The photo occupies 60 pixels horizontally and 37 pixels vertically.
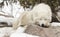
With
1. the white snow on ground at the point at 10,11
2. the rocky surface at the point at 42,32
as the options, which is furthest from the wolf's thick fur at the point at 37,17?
the white snow on ground at the point at 10,11

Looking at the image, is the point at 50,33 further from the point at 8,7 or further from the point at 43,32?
the point at 8,7

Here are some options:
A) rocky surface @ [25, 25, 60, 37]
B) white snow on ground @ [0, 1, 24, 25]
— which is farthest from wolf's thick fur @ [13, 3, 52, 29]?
white snow on ground @ [0, 1, 24, 25]

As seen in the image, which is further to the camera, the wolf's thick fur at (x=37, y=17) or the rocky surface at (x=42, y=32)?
the wolf's thick fur at (x=37, y=17)

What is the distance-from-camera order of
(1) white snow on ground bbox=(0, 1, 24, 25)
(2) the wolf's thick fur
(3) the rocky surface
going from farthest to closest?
(1) white snow on ground bbox=(0, 1, 24, 25), (2) the wolf's thick fur, (3) the rocky surface

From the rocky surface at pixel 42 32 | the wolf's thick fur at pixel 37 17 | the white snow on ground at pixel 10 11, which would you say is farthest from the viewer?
the white snow on ground at pixel 10 11

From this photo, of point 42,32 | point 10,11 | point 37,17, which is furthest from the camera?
point 10,11

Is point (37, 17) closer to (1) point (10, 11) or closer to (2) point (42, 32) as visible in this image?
(2) point (42, 32)

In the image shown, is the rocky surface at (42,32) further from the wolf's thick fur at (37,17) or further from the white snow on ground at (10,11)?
the white snow on ground at (10,11)

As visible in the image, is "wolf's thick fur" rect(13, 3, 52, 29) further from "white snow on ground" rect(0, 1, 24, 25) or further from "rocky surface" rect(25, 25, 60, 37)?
"white snow on ground" rect(0, 1, 24, 25)

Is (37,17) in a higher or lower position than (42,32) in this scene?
higher

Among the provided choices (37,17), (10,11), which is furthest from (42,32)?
(10,11)

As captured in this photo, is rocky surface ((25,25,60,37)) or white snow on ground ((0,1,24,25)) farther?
white snow on ground ((0,1,24,25))

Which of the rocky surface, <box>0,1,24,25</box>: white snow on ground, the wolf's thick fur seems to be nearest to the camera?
the rocky surface

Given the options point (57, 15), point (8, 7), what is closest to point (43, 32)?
point (57, 15)
